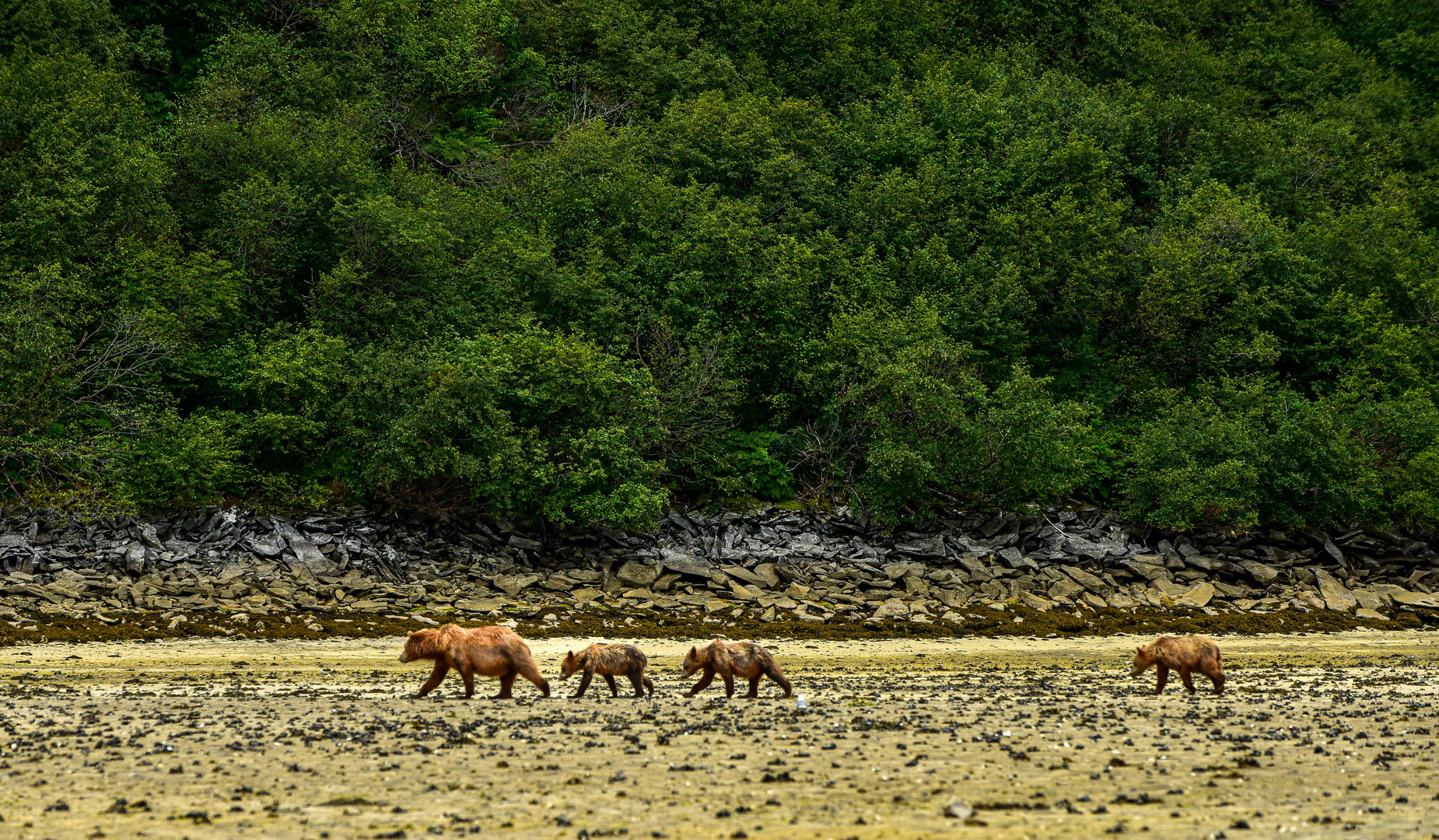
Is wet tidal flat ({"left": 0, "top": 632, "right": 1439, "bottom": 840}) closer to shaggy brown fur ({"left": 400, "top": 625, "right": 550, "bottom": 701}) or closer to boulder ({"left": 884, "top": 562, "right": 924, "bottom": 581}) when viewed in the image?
shaggy brown fur ({"left": 400, "top": 625, "right": 550, "bottom": 701})

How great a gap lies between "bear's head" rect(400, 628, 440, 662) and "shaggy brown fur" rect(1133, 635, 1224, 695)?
A: 33.0 ft

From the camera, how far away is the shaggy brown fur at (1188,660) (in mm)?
15672

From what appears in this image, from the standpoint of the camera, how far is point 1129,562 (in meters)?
31.9

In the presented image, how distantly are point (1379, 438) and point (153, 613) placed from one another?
1361 inches

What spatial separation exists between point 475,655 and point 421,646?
798 mm

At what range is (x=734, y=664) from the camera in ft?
48.4

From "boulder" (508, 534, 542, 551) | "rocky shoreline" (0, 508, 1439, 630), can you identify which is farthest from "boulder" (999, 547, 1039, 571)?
"boulder" (508, 534, 542, 551)

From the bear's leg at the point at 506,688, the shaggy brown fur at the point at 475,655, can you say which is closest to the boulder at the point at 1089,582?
the shaggy brown fur at the point at 475,655

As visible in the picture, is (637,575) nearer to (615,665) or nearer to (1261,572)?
(615,665)

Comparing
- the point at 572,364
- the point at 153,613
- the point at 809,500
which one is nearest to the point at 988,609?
the point at 809,500

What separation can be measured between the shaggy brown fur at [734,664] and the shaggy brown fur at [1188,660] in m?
5.46

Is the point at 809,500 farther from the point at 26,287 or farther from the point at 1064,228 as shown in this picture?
the point at 26,287

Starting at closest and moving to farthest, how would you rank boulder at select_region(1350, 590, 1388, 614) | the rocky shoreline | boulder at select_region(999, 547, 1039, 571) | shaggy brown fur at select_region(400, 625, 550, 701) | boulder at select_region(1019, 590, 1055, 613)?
shaggy brown fur at select_region(400, 625, 550, 701) → the rocky shoreline → boulder at select_region(1019, 590, 1055, 613) → boulder at select_region(1350, 590, 1388, 614) → boulder at select_region(999, 547, 1039, 571)

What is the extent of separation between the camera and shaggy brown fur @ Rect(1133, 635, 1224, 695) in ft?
51.4
